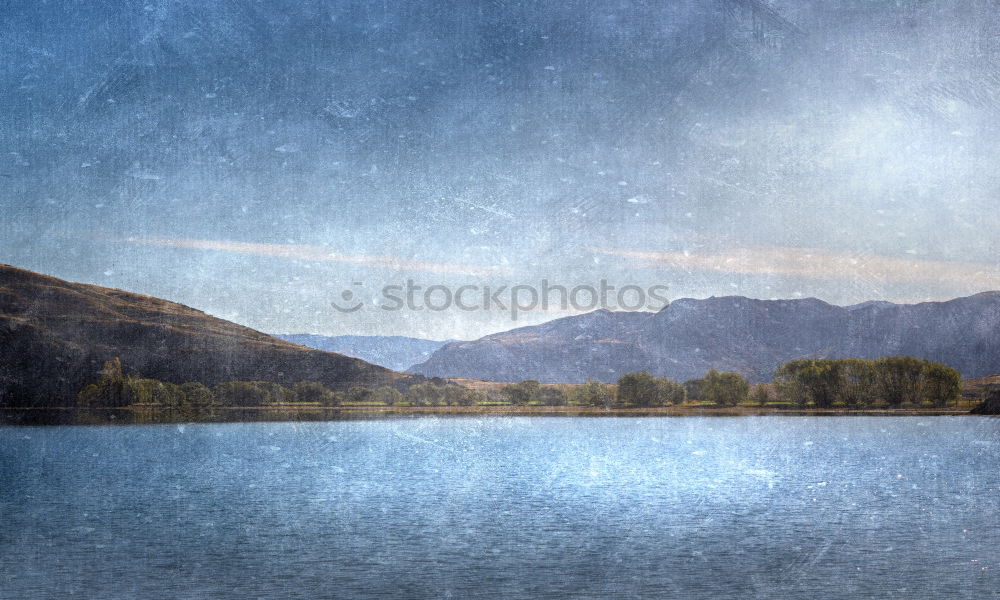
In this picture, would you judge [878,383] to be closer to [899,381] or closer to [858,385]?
[899,381]

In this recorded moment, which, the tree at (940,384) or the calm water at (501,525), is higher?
the tree at (940,384)

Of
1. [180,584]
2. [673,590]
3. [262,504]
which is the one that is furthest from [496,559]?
[262,504]

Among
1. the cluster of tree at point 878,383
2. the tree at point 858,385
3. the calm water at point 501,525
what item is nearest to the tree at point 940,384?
the cluster of tree at point 878,383

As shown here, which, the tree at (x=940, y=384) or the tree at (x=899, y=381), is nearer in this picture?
the tree at (x=940, y=384)

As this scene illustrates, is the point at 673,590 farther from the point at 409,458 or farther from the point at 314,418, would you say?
the point at 314,418

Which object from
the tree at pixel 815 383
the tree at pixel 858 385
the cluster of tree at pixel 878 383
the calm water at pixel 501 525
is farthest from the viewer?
the tree at pixel 815 383

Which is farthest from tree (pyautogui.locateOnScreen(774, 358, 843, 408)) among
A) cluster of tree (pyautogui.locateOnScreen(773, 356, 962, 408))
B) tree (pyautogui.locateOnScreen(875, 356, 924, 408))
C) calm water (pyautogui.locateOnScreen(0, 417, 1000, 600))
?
calm water (pyautogui.locateOnScreen(0, 417, 1000, 600))

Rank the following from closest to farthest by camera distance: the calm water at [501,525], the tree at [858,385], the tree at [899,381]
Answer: the calm water at [501,525], the tree at [858,385], the tree at [899,381]

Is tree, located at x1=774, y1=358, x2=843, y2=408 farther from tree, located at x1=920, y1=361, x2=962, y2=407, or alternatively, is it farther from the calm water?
the calm water

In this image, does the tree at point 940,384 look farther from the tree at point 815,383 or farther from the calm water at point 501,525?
the calm water at point 501,525
